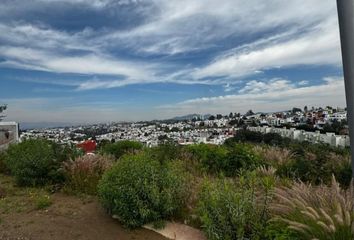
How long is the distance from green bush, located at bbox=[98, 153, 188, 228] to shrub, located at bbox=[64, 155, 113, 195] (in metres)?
1.93

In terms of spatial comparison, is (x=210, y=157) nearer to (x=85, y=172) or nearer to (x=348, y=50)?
(x=85, y=172)

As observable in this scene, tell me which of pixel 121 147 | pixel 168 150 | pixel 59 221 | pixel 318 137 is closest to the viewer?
pixel 59 221

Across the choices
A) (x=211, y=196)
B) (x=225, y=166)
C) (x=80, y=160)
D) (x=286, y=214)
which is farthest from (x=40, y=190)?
(x=286, y=214)

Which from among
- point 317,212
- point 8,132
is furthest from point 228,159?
point 8,132

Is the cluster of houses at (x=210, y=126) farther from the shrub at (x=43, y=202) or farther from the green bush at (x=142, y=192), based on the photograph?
the green bush at (x=142, y=192)

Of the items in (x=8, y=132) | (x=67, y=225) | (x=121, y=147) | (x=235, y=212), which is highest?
(x=8, y=132)

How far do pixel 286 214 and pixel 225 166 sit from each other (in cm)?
526

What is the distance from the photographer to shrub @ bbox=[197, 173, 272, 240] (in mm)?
3799

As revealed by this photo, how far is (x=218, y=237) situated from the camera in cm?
375

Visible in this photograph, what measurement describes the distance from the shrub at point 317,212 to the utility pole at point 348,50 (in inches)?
77.7

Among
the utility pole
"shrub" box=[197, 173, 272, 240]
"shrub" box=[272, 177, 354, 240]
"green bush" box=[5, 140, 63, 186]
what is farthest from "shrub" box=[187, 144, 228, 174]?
the utility pole

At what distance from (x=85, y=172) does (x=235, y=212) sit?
14.2 ft

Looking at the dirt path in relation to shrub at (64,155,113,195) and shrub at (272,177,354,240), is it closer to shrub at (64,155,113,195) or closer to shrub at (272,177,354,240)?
shrub at (64,155,113,195)

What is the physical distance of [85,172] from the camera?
7391mm
